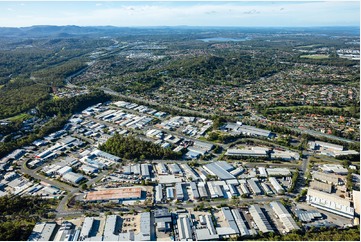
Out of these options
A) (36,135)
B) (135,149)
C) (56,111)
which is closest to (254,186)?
(135,149)

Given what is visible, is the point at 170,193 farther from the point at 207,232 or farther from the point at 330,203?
the point at 330,203

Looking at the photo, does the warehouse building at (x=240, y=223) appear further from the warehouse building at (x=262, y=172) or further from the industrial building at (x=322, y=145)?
the industrial building at (x=322, y=145)

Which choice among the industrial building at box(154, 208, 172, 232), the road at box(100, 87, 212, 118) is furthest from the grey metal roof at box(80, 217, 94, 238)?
the road at box(100, 87, 212, 118)

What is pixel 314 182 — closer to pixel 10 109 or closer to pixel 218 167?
pixel 218 167

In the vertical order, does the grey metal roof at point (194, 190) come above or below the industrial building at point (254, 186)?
above

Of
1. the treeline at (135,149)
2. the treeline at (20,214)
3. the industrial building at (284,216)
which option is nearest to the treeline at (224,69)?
the treeline at (135,149)
